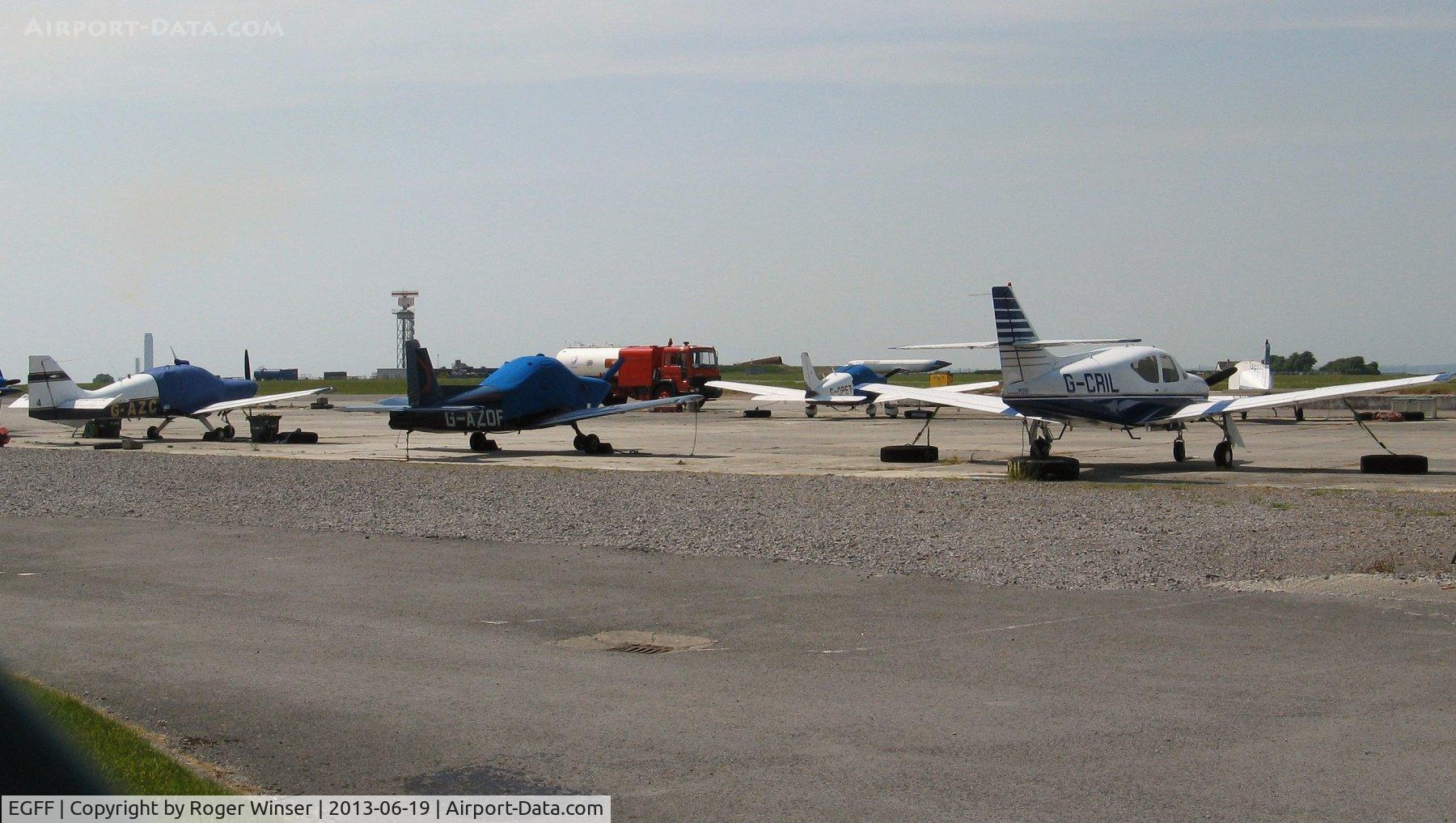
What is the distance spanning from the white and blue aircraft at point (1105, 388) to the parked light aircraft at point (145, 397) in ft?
70.0

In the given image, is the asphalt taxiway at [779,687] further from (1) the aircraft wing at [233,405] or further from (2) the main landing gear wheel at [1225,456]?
(1) the aircraft wing at [233,405]

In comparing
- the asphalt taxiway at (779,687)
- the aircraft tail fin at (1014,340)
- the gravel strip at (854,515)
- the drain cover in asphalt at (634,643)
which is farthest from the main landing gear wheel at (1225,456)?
the drain cover in asphalt at (634,643)

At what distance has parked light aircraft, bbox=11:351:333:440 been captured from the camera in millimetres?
37219

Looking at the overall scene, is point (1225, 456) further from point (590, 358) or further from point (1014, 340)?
point (590, 358)

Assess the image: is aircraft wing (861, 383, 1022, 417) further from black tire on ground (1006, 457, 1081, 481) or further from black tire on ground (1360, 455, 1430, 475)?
black tire on ground (1360, 455, 1430, 475)

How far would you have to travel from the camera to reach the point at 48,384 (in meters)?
37.3

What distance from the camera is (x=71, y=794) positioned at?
5188 millimetres

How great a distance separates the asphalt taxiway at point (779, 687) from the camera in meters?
5.81

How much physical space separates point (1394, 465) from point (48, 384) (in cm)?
3554

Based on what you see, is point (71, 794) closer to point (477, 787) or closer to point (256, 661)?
point (477, 787)

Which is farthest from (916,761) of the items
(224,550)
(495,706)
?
(224,550)

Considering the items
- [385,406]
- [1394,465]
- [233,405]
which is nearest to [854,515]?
[1394,465]

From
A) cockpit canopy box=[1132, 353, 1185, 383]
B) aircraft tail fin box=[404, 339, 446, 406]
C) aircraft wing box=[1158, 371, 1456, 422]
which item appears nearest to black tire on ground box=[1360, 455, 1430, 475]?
aircraft wing box=[1158, 371, 1456, 422]

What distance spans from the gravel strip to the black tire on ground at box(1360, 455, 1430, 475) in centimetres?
569
